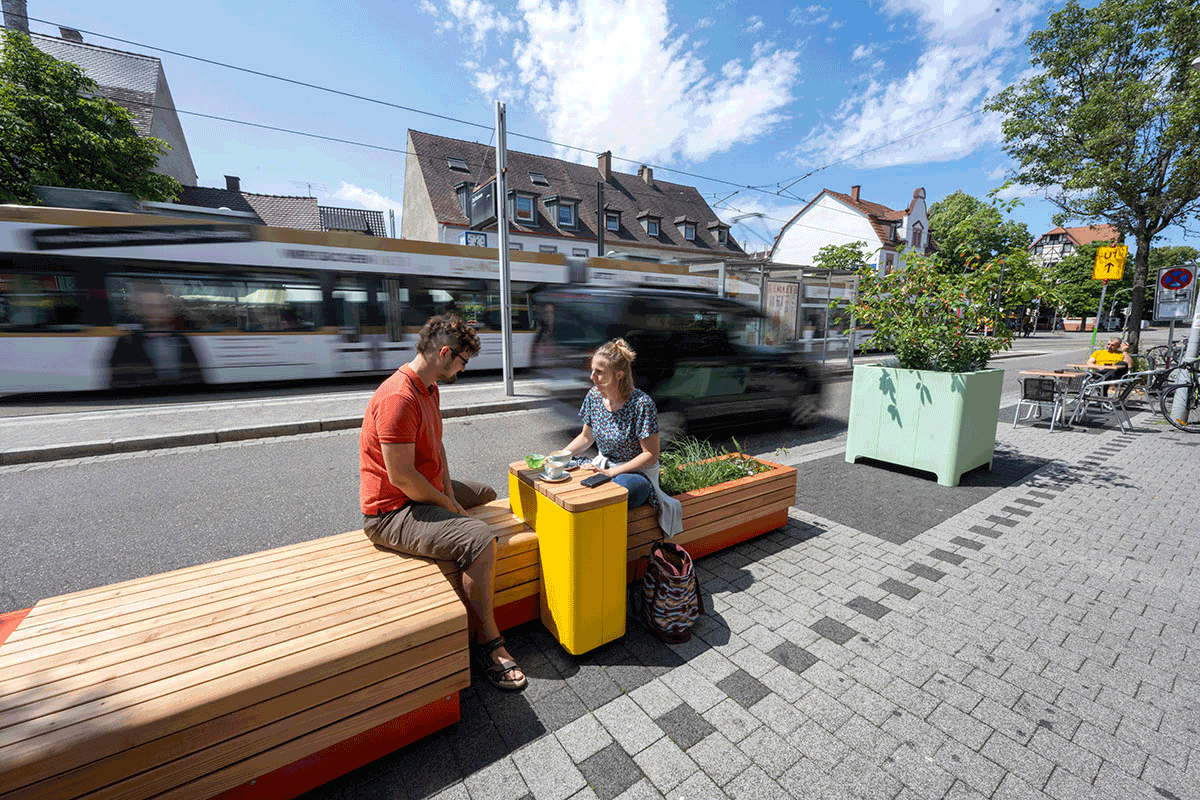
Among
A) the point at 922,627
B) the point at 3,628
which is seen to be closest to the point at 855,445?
the point at 922,627

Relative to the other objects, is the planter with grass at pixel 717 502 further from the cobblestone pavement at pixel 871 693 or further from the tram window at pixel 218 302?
the tram window at pixel 218 302

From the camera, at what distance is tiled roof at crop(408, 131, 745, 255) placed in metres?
28.1

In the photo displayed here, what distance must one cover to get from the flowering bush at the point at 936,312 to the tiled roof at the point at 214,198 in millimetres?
32125

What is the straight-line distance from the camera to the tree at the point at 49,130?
1446cm

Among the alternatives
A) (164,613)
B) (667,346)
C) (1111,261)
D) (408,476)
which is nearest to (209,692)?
(164,613)

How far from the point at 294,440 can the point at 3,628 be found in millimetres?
5681

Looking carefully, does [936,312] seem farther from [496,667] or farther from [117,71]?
[117,71]

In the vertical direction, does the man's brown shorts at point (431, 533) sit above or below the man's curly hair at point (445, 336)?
below

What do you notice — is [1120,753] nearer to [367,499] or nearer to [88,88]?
[367,499]

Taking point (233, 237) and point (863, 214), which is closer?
point (233, 237)

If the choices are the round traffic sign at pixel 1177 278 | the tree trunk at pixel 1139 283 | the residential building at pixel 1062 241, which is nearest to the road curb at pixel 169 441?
the round traffic sign at pixel 1177 278

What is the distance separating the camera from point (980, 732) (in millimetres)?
2014

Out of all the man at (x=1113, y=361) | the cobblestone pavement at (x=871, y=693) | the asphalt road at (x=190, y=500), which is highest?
the man at (x=1113, y=361)

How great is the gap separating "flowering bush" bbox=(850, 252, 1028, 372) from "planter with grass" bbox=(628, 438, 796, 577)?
2448 millimetres
